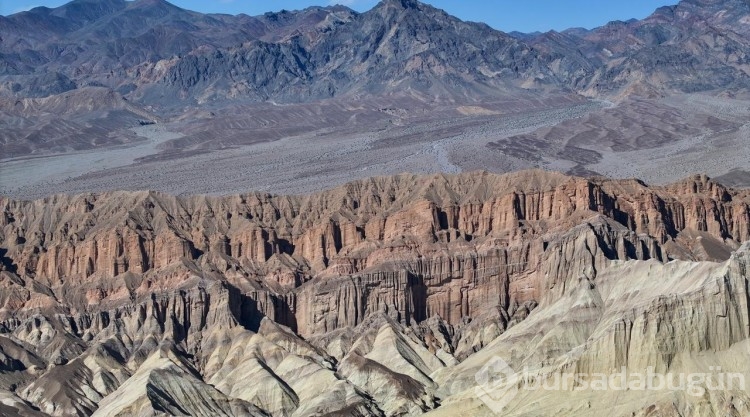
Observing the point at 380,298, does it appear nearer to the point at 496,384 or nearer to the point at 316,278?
the point at 316,278

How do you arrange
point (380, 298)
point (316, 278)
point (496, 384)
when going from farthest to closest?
point (316, 278)
point (380, 298)
point (496, 384)

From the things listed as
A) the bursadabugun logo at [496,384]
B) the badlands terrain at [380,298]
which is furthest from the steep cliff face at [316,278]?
the bursadabugun logo at [496,384]

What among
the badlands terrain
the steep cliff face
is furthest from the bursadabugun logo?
the steep cliff face

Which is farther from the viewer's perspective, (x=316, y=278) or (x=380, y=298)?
(x=316, y=278)

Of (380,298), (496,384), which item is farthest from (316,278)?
(496,384)

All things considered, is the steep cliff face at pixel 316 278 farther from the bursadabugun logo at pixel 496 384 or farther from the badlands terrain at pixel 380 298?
the bursadabugun logo at pixel 496 384
